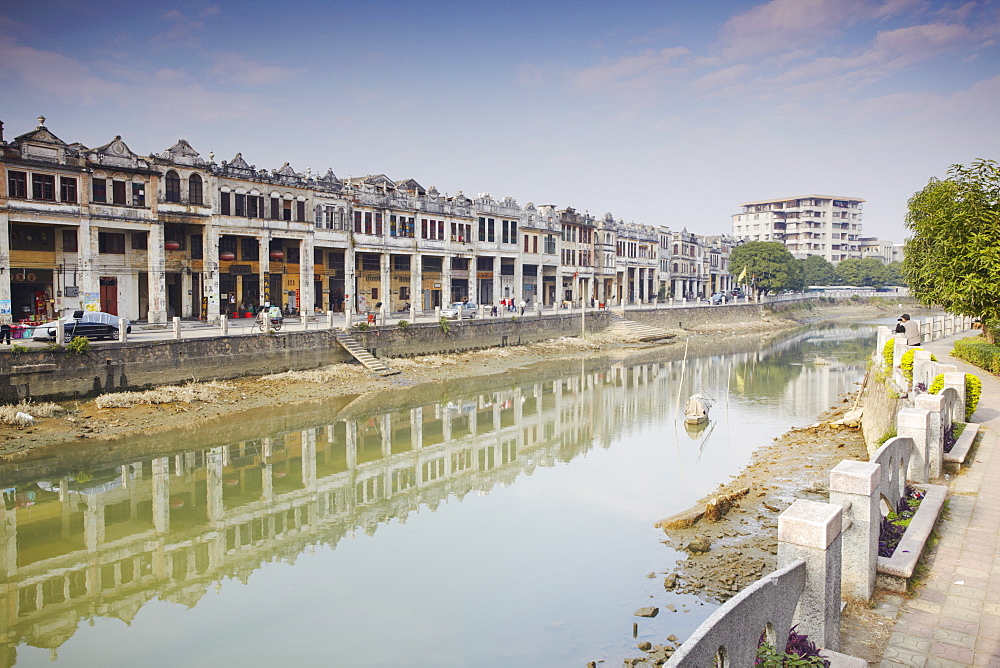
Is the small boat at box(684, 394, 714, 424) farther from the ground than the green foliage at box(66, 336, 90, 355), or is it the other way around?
the green foliage at box(66, 336, 90, 355)

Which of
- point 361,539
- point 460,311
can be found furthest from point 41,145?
point 361,539

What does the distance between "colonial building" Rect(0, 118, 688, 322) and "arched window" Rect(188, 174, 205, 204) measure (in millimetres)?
67

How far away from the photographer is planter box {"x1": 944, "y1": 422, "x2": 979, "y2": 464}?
14.6 meters

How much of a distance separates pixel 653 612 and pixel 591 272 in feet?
226

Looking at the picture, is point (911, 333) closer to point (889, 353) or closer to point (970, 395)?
point (889, 353)

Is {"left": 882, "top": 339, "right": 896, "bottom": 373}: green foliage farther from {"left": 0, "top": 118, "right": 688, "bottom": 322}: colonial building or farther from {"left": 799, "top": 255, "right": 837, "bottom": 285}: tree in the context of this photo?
{"left": 799, "top": 255, "right": 837, "bottom": 285}: tree

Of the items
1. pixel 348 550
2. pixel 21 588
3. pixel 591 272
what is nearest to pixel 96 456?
pixel 21 588

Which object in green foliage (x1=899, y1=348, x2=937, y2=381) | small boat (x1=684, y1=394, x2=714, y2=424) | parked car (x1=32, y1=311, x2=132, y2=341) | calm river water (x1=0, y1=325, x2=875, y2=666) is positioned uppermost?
parked car (x1=32, y1=311, x2=132, y2=341)

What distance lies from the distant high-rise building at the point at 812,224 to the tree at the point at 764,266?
5098cm

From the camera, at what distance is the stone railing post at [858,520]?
9.09 meters

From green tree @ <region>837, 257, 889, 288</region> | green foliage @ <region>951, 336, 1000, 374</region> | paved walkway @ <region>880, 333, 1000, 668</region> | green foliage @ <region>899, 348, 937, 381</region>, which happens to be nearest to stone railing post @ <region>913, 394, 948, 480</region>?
paved walkway @ <region>880, 333, 1000, 668</region>

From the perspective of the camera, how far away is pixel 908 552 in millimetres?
10047

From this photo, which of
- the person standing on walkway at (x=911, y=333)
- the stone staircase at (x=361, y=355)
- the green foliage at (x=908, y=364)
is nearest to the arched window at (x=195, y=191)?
the stone staircase at (x=361, y=355)

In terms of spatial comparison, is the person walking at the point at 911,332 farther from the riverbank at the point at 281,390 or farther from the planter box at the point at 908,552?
the planter box at the point at 908,552
